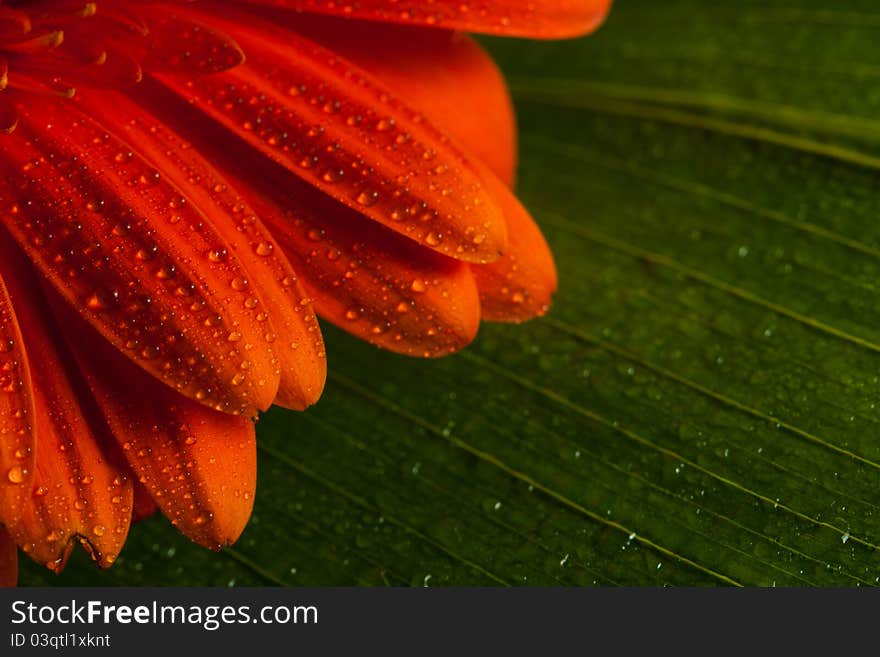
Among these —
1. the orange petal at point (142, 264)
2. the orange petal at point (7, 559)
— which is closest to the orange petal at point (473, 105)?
the orange petal at point (142, 264)

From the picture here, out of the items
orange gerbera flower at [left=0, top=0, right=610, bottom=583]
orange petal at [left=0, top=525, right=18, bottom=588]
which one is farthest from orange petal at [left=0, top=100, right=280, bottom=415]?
orange petal at [left=0, top=525, right=18, bottom=588]

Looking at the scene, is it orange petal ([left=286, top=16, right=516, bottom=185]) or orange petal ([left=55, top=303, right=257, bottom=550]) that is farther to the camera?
orange petal ([left=286, top=16, right=516, bottom=185])

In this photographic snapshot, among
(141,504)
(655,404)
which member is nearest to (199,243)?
(141,504)

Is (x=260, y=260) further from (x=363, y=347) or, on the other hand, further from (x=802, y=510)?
(x=802, y=510)

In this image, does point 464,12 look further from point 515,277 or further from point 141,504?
point 141,504

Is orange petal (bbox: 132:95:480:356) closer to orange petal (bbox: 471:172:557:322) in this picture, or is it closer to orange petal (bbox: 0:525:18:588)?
orange petal (bbox: 471:172:557:322)

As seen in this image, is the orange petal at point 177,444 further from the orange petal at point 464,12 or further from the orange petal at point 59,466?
the orange petal at point 464,12
